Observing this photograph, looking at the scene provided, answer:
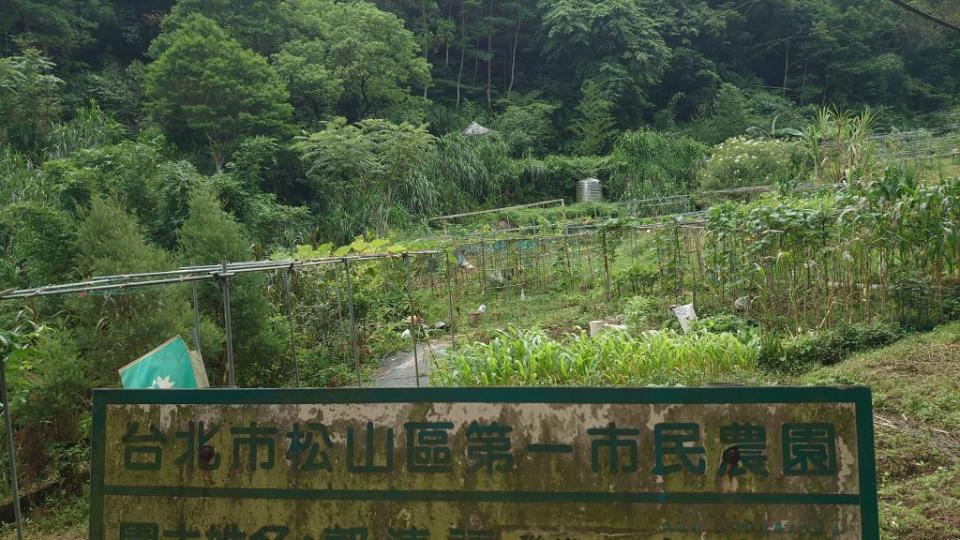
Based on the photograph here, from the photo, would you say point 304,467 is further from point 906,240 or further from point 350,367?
point 906,240

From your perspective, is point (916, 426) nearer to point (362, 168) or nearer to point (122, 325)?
point (122, 325)

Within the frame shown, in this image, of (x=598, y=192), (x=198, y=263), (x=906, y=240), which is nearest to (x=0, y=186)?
(x=198, y=263)

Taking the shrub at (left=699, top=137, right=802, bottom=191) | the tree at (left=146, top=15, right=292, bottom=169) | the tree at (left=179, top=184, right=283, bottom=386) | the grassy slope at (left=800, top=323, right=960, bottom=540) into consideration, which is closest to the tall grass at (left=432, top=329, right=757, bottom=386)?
the grassy slope at (left=800, top=323, right=960, bottom=540)

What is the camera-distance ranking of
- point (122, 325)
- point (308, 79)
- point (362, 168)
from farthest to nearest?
point (308, 79) → point (362, 168) → point (122, 325)

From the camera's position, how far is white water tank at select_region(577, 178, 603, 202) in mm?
23109

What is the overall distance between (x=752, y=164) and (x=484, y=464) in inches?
630

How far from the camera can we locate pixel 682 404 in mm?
1647

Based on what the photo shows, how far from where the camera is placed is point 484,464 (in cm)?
170

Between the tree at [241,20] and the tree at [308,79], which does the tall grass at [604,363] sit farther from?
the tree at [241,20]

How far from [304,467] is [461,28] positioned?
30.6 meters

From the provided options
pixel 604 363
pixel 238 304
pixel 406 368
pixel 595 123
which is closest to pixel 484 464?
pixel 604 363

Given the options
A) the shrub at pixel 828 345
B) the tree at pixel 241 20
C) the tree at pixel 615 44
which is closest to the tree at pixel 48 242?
the shrub at pixel 828 345

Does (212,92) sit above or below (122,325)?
above

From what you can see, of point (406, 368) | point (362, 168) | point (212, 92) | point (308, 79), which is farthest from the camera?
point (308, 79)
